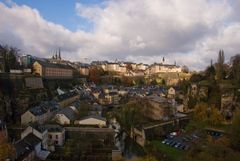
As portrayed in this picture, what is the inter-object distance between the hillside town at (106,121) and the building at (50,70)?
144 mm

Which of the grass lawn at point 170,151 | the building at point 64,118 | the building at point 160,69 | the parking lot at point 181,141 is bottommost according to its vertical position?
the grass lawn at point 170,151

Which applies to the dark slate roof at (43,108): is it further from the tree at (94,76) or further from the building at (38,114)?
the tree at (94,76)

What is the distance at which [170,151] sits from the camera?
2062 centimetres

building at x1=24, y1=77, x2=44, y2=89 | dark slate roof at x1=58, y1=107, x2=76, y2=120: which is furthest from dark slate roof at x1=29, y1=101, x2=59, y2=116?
building at x1=24, y1=77, x2=44, y2=89

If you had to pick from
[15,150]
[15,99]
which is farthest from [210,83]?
[15,150]

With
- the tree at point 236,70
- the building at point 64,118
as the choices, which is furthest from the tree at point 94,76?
the building at point 64,118

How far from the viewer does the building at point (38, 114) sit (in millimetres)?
24250

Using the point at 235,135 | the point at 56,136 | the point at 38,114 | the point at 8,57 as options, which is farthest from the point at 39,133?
the point at 8,57

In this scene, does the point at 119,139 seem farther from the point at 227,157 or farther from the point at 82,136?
the point at 227,157

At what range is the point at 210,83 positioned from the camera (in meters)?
36.3

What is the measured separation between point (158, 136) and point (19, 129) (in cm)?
1215

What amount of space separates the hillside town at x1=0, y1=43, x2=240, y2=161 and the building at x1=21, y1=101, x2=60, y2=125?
42 millimetres

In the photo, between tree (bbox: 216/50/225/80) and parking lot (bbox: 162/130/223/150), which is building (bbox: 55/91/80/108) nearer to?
parking lot (bbox: 162/130/223/150)

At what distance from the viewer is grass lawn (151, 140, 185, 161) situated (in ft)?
63.2
